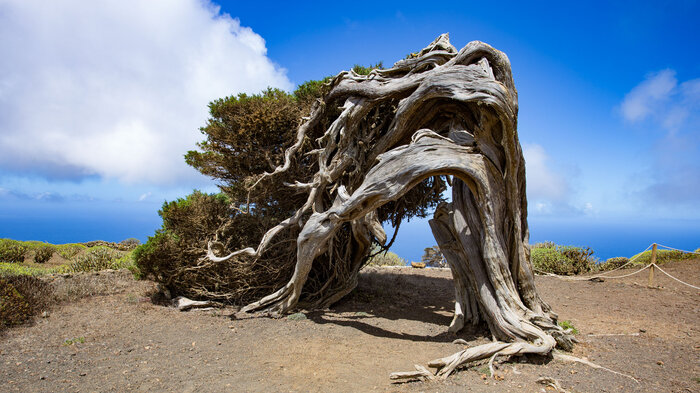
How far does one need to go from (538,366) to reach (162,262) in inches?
290

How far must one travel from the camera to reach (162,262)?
316 inches

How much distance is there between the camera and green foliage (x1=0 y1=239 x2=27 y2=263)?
1376 cm

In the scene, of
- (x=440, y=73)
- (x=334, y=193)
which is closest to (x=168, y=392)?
(x=334, y=193)

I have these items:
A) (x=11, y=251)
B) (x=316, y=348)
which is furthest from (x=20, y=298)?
(x=11, y=251)

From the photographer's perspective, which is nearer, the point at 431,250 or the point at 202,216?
the point at 202,216

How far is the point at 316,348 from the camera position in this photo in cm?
568

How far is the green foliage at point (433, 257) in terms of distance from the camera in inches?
639

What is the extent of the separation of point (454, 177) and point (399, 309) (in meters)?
3.28

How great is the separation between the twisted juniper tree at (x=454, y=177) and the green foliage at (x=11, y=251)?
11413 mm

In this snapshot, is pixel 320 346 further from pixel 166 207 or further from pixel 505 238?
pixel 166 207

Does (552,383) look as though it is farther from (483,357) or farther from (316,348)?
(316,348)

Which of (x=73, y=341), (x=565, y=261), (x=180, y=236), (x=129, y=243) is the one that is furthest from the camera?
(x=129, y=243)

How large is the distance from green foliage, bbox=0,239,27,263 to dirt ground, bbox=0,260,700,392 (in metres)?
8.87

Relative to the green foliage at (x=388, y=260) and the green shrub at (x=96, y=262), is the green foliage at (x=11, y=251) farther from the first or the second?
the green foliage at (x=388, y=260)
